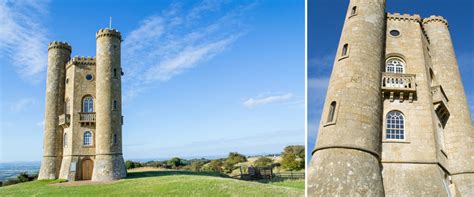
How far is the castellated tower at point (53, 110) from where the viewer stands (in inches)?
1527

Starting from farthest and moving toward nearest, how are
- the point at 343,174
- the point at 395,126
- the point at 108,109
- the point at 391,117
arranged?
1. the point at 108,109
2. the point at 391,117
3. the point at 395,126
4. the point at 343,174

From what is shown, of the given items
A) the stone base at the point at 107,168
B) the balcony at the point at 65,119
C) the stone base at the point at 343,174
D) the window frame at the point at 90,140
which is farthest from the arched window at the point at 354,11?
the balcony at the point at 65,119

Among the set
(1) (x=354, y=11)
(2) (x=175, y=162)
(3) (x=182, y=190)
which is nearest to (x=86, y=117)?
(3) (x=182, y=190)

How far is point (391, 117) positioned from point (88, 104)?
27.0 metres

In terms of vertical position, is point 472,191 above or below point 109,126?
below

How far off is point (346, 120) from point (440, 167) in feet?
20.7

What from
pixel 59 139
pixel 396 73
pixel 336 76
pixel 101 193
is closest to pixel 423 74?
pixel 396 73

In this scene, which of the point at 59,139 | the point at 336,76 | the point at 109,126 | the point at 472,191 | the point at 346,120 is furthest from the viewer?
the point at 59,139

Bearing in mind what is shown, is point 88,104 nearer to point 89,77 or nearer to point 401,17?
point 89,77

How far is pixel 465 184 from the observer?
22500 millimetres

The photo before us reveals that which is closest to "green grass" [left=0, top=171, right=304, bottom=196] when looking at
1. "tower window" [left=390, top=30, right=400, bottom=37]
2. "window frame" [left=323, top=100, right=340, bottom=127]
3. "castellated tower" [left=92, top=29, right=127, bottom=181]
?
"castellated tower" [left=92, top=29, right=127, bottom=181]

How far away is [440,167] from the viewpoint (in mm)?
20859

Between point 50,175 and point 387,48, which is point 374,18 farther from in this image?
point 50,175

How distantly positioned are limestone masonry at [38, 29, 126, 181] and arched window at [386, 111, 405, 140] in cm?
2360
